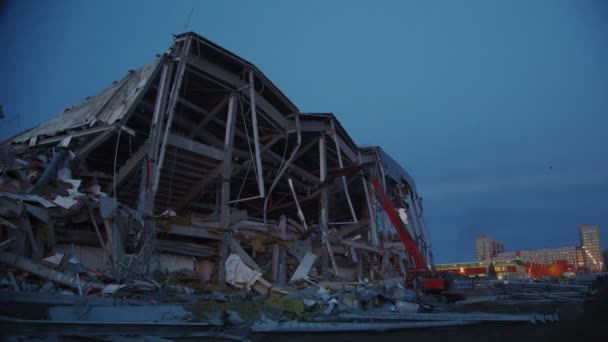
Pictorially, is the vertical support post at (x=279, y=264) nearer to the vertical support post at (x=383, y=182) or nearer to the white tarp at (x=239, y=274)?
the white tarp at (x=239, y=274)

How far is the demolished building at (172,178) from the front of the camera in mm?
11469

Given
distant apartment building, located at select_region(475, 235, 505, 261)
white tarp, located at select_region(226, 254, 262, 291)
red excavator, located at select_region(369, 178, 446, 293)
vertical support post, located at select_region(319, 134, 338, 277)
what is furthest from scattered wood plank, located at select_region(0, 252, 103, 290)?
distant apartment building, located at select_region(475, 235, 505, 261)

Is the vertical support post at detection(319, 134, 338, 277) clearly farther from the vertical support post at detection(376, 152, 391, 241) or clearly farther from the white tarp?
the vertical support post at detection(376, 152, 391, 241)

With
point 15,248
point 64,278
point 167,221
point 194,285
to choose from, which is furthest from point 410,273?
point 15,248

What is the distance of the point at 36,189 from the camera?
1171cm

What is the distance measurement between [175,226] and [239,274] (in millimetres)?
2744

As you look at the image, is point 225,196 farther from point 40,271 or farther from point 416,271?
point 416,271

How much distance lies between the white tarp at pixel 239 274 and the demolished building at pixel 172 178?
0.24 meters

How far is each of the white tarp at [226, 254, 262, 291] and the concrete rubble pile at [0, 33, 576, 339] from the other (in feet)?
0.16

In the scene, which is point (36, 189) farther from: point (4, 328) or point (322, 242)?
point (322, 242)

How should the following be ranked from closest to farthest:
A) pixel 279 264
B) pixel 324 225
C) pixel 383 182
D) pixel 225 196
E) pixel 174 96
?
pixel 174 96, pixel 225 196, pixel 279 264, pixel 324 225, pixel 383 182

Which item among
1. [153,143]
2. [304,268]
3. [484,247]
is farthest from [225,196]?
[484,247]

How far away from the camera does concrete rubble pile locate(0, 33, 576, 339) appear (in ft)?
27.3

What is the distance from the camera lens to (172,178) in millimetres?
17578
